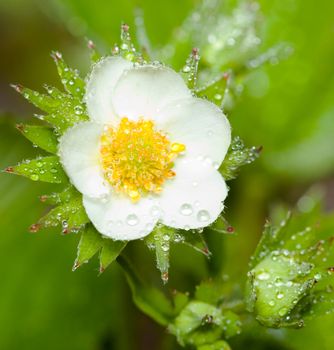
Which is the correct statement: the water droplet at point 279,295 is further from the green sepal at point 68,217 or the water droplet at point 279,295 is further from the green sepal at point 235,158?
the green sepal at point 68,217

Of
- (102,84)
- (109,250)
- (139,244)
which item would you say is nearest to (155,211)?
(109,250)

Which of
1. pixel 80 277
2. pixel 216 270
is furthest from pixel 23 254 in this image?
pixel 216 270

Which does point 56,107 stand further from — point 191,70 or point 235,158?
point 235,158

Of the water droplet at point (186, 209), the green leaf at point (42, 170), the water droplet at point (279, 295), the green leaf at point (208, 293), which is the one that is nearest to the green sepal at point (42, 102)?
the green leaf at point (42, 170)

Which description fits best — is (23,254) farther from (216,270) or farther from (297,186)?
(297,186)

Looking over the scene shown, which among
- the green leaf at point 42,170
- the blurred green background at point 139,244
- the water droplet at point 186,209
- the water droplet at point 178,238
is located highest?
the green leaf at point 42,170
